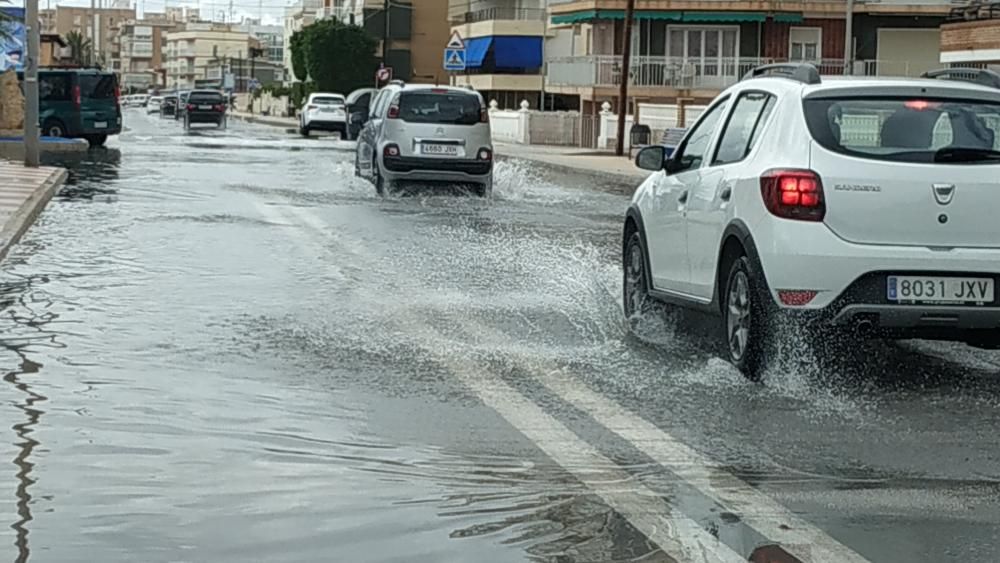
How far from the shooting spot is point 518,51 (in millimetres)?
76312

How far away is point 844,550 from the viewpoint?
559 centimetres

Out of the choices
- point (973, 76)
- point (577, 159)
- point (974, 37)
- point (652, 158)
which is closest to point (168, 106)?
point (577, 159)

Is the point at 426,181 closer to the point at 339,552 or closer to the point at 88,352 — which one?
the point at 88,352

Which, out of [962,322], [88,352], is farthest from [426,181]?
[962,322]

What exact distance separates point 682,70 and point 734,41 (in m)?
3.08

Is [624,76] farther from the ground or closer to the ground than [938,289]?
farther from the ground

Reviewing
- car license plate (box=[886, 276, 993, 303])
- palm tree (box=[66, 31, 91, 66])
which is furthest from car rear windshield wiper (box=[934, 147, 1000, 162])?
palm tree (box=[66, 31, 91, 66])

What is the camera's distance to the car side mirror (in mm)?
10516

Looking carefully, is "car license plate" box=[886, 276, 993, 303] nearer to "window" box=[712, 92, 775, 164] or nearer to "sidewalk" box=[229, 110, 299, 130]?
"window" box=[712, 92, 775, 164]

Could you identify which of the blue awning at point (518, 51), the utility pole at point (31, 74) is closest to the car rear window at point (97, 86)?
the utility pole at point (31, 74)

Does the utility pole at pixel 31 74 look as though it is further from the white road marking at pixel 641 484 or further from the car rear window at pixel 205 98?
the car rear window at pixel 205 98

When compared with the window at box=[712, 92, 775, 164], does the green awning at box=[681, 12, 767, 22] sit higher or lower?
higher

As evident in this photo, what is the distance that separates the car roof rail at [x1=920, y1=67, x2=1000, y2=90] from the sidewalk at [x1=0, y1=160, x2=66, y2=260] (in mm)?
8071

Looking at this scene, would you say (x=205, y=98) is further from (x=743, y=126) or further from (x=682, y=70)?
(x=743, y=126)
